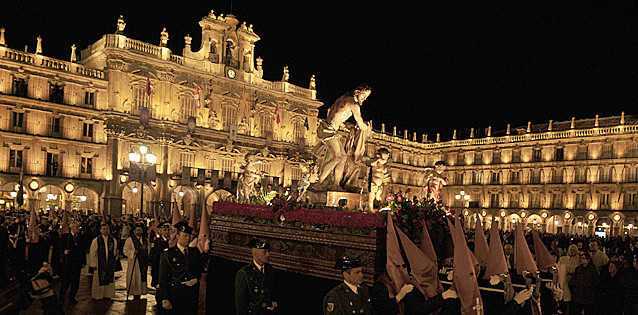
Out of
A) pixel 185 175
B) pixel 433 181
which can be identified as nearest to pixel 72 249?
pixel 433 181

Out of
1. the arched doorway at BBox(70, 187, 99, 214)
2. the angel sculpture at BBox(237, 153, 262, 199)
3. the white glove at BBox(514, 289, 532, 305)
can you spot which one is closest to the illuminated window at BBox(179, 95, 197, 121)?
the arched doorway at BBox(70, 187, 99, 214)

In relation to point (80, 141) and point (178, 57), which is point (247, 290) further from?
point (178, 57)

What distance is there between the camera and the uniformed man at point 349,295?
4.85 m

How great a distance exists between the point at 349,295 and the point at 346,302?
76mm

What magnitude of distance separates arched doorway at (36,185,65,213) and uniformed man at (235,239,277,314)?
3141 centimetres

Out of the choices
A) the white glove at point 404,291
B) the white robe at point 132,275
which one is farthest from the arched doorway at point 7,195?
the white glove at point 404,291

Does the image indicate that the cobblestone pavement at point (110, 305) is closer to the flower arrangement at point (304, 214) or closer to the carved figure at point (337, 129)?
the flower arrangement at point (304, 214)

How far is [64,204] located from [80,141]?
4.28 metres

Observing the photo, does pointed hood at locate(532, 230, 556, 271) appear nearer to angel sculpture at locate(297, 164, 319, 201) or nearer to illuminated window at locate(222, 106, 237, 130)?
angel sculpture at locate(297, 164, 319, 201)

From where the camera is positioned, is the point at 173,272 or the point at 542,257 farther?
the point at 542,257

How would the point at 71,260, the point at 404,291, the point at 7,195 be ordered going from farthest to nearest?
1. the point at 7,195
2. the point at 71,260
3. the point at 404,291

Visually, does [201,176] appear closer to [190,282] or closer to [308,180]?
[308,180]

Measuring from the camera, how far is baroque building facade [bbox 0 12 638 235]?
3409cm

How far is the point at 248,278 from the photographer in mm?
5922
